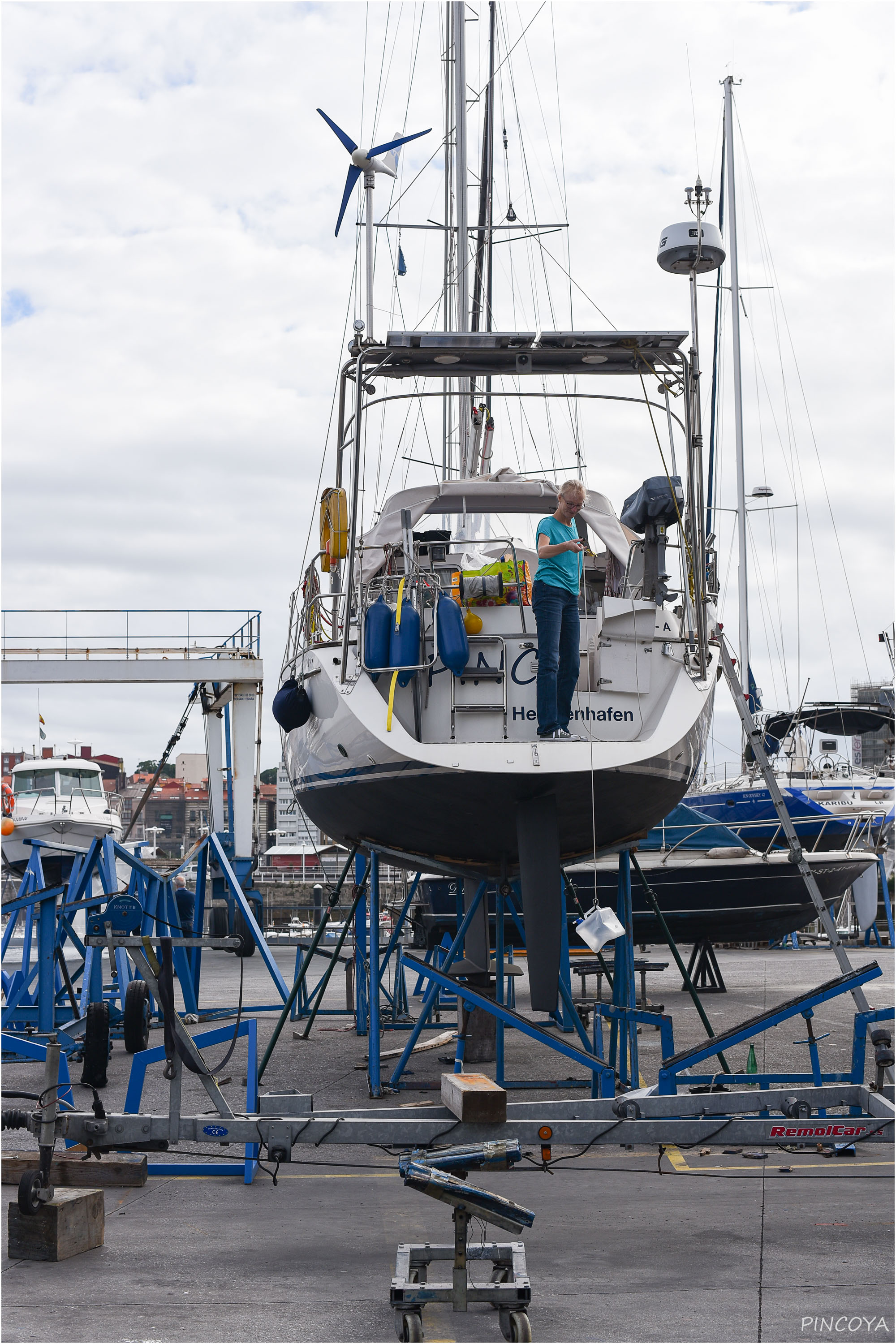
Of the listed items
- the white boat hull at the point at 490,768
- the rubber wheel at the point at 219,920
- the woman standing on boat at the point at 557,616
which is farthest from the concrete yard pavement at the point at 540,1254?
the rubber wheel at the point at 219,920

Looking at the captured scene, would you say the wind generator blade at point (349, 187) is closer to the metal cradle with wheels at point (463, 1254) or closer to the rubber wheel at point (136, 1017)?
the rubber wheel at point (136, 1017)

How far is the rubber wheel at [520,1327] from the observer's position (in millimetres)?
4160

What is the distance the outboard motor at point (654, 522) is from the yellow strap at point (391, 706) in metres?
2.30

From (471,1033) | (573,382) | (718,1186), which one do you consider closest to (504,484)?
(573,382)

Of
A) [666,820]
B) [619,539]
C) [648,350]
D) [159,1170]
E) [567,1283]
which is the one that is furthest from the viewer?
[666,820]

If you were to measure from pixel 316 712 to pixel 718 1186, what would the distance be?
4341 mm

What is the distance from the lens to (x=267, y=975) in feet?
71.4

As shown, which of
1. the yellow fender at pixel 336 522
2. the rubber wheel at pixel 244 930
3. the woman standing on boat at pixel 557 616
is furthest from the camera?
the rubber wheel at pixel 244 930

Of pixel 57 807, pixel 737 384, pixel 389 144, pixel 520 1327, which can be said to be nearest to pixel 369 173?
pixel 389 144

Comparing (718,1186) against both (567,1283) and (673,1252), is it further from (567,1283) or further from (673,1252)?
(567,1283)

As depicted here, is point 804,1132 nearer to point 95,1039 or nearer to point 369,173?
point 95,1039

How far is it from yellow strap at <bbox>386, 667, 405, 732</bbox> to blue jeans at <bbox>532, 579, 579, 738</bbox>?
0.94m

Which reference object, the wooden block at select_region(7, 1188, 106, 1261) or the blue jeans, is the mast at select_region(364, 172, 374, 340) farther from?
the wooden block at select_region(7, 1188, 106, 1261)

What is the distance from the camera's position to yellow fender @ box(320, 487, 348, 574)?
351 inches
